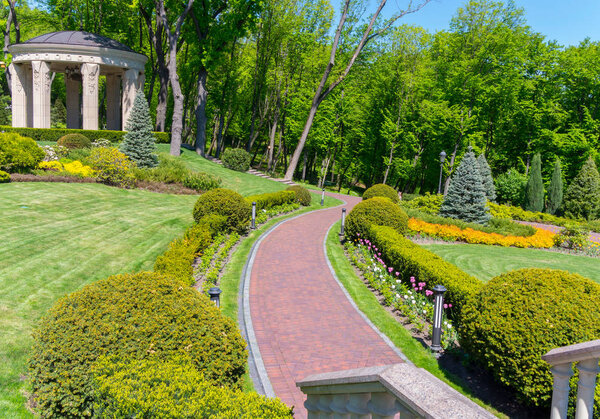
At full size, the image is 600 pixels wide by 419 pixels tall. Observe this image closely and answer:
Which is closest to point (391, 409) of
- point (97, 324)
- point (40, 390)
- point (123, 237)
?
point (97, 324)

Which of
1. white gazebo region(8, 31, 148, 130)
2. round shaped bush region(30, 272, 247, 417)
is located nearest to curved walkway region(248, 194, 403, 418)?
round shaped bush region(30, 272, 247, 417)

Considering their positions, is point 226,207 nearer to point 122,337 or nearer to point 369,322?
point 369,322

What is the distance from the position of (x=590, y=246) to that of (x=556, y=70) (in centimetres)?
2518

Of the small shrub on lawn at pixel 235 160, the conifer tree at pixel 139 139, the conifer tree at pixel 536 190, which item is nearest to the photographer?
the conifer tree at pixel 139 139

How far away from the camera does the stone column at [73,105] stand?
135 feet

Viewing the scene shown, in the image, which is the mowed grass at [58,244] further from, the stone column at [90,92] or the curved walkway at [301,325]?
the stone column at [90,92]

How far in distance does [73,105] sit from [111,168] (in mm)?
25662

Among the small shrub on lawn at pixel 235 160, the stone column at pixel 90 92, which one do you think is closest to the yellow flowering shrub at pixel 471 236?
the small shrub on lawn at pixel 235 160

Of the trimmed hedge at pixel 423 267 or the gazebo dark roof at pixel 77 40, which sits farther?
the gazebo dark roof at pixel 77 40

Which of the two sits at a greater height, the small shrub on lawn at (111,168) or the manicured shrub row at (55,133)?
the manicured shrub row at (55,133)

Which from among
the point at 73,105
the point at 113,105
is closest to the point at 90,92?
the point at 113,105

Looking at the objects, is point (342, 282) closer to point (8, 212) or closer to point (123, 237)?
point (123, 237)

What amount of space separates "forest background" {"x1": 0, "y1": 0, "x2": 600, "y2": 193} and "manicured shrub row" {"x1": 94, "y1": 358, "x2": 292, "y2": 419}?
3180 cm

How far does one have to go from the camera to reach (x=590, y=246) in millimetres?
21656
